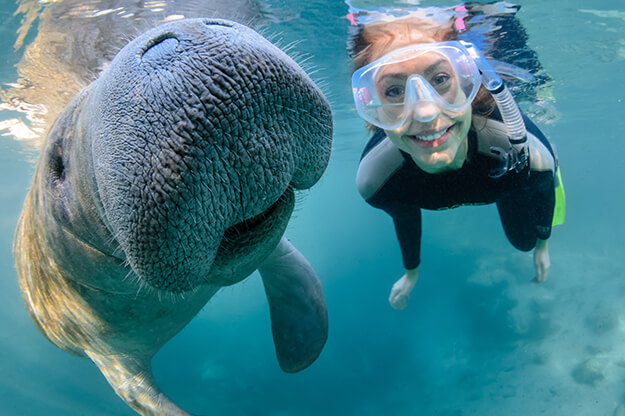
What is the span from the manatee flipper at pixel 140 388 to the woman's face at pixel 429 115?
3495 millimetres

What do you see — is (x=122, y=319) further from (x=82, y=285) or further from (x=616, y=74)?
(x=616, y=74)

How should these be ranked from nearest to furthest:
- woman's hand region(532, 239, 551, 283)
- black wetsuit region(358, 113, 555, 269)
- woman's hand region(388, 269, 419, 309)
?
black wetsuit region(358, 113, 555, 269) → woman's hand region(532, 239, 551, 283) → woman's hand region(388, 269, 419, 309)

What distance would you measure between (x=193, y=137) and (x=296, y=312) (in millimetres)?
3381

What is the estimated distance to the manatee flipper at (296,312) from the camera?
4109 millimetres

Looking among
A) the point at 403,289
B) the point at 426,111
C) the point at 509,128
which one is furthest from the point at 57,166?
the point at 403,289

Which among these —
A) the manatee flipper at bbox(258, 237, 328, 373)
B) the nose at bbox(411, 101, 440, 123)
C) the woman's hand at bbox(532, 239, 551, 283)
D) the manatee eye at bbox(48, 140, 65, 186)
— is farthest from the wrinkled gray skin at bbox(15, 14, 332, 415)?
the woman's hand at bbox(532, 239, 551, 283)

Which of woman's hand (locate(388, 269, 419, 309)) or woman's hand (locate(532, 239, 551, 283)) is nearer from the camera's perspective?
woman's hand (locate(532, 239, 551, 283))

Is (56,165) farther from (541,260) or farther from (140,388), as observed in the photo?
(541,260)

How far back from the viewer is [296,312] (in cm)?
420

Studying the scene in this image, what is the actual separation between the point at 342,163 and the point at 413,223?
24.6 m

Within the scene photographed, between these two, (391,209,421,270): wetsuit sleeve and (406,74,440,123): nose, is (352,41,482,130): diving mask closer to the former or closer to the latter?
(406,74,440,123): nose

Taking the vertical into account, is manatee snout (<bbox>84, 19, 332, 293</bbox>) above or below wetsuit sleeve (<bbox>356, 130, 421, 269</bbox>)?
above

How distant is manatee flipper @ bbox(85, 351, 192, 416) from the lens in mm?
3834

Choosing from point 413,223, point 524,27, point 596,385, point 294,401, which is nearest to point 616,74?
point 524,27
